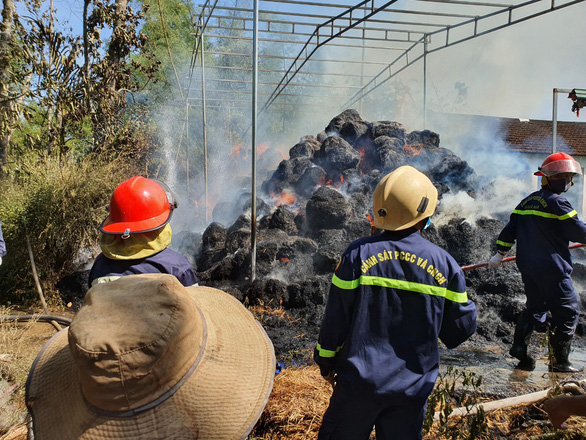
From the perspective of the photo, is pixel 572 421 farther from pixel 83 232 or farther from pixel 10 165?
pixel 10 165

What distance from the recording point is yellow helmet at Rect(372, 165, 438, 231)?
7.52ft

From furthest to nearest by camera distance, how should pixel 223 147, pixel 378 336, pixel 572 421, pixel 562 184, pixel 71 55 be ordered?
pixel 223 147
pixel 71 55
pixel 562 184
pixel 572 421
pixel 378 336

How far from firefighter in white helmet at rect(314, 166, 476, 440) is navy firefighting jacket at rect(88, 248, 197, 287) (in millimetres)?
787

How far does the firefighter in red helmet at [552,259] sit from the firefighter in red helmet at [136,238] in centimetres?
342

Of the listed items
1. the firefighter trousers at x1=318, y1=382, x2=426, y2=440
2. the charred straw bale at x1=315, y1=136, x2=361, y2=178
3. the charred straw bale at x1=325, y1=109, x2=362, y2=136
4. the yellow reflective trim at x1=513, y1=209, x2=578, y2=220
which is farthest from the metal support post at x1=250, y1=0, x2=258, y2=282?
the charred straw bale at x1=325, y1=109, x2=362, y2=136

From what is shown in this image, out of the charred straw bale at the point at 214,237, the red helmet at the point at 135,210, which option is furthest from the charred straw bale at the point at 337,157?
the red helmet at the point at 135,210

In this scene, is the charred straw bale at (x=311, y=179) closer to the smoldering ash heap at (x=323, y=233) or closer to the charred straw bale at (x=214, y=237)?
the smoldering ash heap at (x=323, y=233)

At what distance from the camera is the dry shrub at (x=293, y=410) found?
9.42 ft

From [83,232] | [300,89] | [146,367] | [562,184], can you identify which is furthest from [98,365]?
[300,89]

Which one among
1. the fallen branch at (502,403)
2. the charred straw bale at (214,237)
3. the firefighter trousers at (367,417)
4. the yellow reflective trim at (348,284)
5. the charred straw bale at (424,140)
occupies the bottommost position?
the charred straw bale at (214,237)

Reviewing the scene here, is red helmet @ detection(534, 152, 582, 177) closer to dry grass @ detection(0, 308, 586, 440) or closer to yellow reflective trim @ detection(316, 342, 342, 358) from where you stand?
dry grass @ detection(0, 308, 586, 440)

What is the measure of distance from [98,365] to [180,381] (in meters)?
0.24

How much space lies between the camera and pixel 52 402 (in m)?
1.39

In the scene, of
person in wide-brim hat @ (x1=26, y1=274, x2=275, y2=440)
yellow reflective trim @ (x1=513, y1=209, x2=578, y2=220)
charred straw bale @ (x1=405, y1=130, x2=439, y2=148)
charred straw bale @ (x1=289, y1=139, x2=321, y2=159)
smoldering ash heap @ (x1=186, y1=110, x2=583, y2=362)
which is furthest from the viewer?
charred straw bale @ (x1=289, y1=139, x2=321, y2=159)
